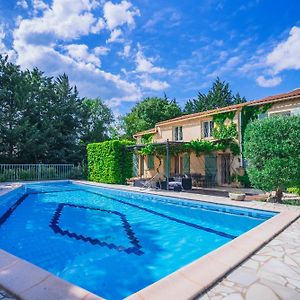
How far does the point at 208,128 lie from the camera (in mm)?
21172

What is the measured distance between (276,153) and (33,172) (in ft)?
68.0

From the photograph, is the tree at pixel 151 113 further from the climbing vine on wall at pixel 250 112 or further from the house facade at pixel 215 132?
the climbing vine on wall at pixel 250 112

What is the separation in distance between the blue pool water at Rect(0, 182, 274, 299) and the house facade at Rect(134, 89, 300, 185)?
464 centimetres

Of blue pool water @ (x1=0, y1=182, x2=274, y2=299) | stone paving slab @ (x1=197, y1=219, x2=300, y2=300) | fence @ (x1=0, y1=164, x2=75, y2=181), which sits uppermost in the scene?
fence @ (x1=0, y1=164, x2=75, y2=181)

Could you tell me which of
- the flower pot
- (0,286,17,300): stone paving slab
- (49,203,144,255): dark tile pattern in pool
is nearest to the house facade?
the flower pot

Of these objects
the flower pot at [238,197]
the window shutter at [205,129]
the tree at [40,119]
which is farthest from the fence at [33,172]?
the flower pot at [238,197]

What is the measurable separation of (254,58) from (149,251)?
19021 millimetres

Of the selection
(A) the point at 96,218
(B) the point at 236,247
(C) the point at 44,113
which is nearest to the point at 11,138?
(C) the point at 44,113

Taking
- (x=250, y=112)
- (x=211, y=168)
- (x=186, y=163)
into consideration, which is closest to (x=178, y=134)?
(x=186, y=163)

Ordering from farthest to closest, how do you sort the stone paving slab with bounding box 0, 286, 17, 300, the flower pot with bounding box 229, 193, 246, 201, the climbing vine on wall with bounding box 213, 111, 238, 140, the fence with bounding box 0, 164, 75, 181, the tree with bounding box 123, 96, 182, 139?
the tree with bounding box 123, 96, 182, 139 < the fence with bounding box 0, 164, 75, 181 < the climbing vine on wall with bounding box 213, 111, 238, 140 < the flower pot with bounding box 229, 193, 246, 201 < the stone paving slab with bounding box 0, 286, 17, 300

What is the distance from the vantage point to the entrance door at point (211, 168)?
20141mm

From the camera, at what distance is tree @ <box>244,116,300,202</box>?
10.9 m

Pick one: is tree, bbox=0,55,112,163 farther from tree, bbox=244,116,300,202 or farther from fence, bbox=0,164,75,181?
tree, bbox=244,116,300,202

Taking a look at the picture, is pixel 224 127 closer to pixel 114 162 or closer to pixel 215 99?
pixel 114 162
